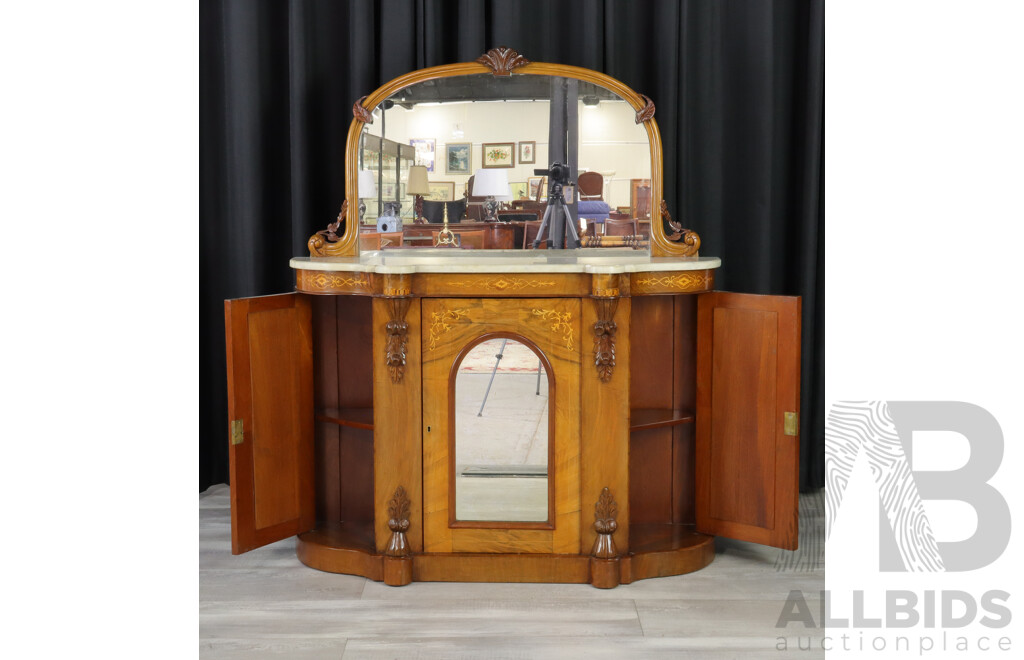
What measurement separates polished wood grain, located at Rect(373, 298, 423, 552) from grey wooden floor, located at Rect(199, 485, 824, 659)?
293mm

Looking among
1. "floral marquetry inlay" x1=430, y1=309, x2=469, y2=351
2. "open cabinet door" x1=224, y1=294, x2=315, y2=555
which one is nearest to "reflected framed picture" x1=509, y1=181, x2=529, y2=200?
"floral marquetry inlay" x1=430, y1=309, x2=469, y2=351

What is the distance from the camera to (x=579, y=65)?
3.67 meters

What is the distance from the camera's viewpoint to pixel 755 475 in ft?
10.0

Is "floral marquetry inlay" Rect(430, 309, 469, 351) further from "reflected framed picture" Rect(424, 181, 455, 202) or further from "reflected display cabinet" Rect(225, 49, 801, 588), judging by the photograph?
"reflected framed picture" Rect(424, 181, 455, 202)

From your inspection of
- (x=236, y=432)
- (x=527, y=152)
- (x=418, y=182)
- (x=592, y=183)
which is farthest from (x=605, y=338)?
(x=236, y=432)

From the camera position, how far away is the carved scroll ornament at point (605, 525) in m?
2.91

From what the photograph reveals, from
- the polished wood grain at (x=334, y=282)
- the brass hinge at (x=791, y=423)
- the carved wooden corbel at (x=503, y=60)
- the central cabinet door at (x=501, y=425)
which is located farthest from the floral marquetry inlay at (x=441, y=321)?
the brass hinge at (x=791, y=423)

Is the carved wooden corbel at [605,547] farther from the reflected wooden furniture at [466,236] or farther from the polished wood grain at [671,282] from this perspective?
the reflected wooden furniture at [466,236]

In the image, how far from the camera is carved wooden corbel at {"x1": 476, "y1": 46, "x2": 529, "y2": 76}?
130 inches

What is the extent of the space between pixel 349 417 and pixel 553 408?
770 mm

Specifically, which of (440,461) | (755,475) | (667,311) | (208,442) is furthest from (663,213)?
(208,442)

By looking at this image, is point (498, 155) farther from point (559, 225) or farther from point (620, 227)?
point (620, 227)

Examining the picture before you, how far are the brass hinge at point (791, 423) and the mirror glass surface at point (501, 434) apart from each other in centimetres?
79

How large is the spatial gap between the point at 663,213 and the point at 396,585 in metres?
1.64
